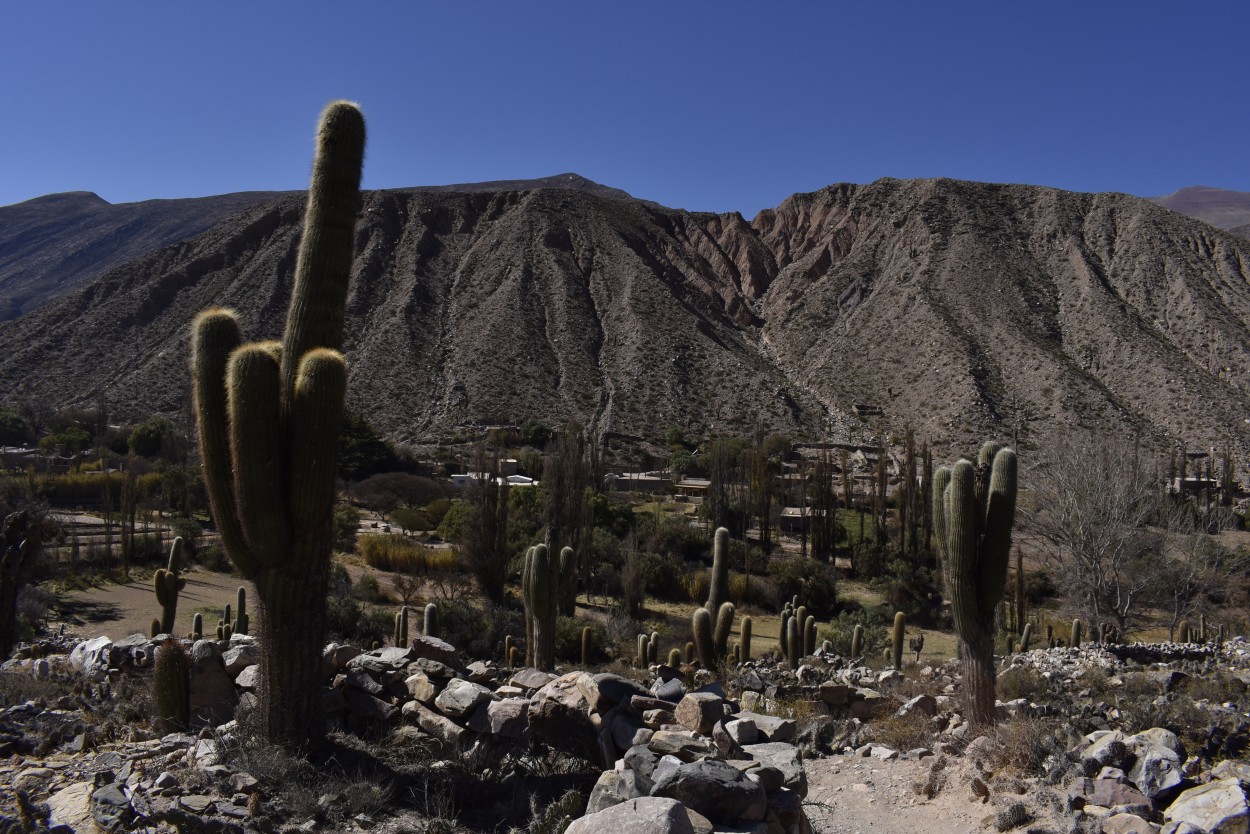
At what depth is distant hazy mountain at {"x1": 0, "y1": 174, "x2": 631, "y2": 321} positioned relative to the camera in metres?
95.4

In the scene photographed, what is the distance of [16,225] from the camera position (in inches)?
4596

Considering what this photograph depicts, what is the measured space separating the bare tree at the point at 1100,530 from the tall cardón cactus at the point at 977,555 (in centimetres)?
1321

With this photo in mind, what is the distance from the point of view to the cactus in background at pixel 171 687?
7.34 metres

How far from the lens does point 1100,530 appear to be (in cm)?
2223

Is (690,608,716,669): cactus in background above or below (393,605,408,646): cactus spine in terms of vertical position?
above

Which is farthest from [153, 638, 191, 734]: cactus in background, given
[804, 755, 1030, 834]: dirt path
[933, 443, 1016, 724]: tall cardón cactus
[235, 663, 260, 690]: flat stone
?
[933, 443, 1016, 724]: tall cardón cactus

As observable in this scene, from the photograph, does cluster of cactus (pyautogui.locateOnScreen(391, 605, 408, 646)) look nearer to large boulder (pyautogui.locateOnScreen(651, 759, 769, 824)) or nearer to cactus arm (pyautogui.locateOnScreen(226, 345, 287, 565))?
cactus arm (pyautogui.locateOnScreen(226, 345, 287, 565))

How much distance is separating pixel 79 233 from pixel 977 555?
423ft

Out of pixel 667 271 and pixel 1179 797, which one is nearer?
pixel 1179 797

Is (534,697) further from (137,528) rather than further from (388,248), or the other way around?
(388,248)

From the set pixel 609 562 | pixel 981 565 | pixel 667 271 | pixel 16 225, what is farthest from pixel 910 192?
pixel 16 225

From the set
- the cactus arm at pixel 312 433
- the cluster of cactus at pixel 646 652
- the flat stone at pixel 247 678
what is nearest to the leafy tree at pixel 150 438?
the cluster of cactus at pixel 646 652

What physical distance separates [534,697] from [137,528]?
25344 millimetres

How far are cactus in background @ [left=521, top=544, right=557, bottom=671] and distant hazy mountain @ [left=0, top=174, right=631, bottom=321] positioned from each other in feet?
265
